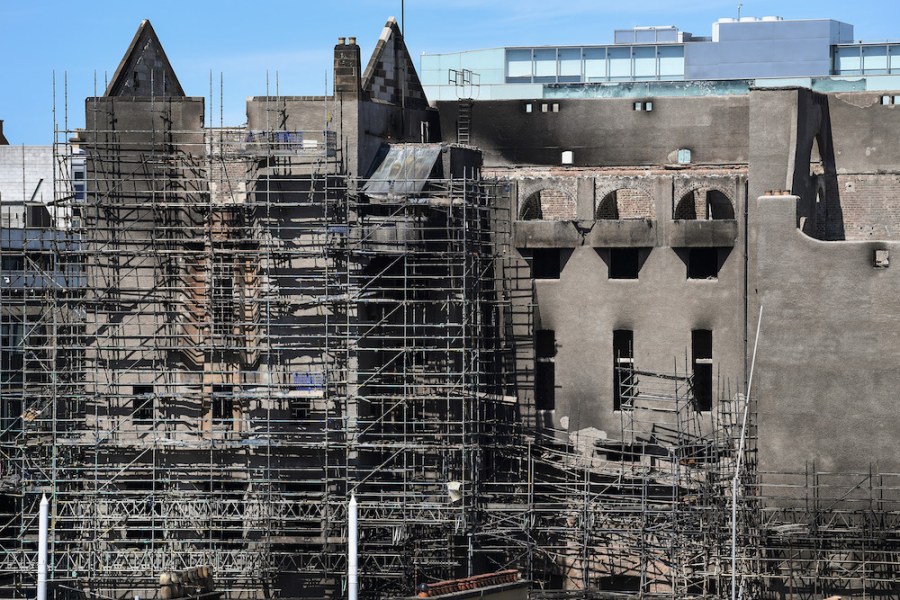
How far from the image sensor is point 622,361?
54625 mm

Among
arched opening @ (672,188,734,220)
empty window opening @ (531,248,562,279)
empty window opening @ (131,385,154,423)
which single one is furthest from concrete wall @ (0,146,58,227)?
arched opening @ (672,188,734,220)

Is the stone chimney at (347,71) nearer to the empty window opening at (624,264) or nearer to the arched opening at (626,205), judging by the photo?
the empty window opening at (624,264)

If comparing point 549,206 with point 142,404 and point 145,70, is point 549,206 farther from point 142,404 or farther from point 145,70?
point 142,404

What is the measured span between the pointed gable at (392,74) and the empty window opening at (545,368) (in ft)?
30.3

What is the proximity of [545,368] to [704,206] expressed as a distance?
27.5 feet

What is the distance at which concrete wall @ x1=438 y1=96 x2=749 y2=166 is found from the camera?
59594 mm

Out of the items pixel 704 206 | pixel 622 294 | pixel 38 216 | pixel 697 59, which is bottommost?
pixel 622 294

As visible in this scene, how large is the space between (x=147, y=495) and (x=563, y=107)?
1989 cm

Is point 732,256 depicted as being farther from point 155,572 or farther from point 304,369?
point 155,572

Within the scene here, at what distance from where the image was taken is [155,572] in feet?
167

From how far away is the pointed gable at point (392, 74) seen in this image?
186 feet

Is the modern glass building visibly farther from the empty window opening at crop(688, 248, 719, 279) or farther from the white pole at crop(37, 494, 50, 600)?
the white pole at crop(37, 494, 50, 600)

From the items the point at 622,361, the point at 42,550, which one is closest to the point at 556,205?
the point at 622,361

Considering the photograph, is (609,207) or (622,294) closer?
(622,294)
